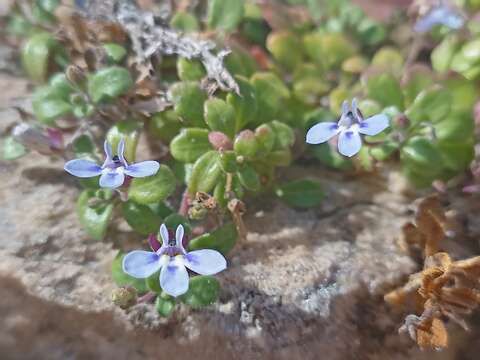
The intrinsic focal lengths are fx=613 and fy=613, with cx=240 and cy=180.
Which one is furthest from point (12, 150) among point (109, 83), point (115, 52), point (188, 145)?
point (188, 145)

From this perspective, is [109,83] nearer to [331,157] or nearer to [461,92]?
[331,157]

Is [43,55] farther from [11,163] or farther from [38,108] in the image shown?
[11,163]

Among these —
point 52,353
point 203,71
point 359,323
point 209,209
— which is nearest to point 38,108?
point 203,71

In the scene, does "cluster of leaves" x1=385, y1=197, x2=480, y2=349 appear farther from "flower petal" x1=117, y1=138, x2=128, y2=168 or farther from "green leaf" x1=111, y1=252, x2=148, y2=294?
"flower petal" x1=117, y1=138, x2=128, y2=168

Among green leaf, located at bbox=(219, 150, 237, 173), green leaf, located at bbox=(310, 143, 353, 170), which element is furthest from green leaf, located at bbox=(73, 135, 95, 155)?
green leaf, located at bbox=(310, 143, 353, 170)

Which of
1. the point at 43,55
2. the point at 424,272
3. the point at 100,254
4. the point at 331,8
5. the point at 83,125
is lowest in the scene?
the point at 424,272

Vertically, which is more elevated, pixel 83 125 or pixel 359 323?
pixel 83 125
